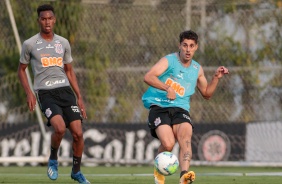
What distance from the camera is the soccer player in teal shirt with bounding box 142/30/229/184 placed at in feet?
35.7

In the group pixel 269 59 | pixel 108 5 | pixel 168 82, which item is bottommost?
pixel 168 82

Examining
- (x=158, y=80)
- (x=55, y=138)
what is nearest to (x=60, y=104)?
(x=55, y=138)

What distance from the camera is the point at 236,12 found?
18375 mm

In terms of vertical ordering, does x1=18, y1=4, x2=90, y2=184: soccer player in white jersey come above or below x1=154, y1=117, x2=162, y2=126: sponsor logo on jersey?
above

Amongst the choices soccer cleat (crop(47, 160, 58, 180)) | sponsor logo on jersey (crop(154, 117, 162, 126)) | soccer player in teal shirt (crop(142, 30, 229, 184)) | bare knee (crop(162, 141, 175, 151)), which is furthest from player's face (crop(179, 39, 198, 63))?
soccer cleat (crop(47, 160, 58, 180))

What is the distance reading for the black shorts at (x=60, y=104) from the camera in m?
11.9

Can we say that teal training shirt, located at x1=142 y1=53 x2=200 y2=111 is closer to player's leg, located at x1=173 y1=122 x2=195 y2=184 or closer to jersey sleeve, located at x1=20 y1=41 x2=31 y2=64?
player's leg, located at x1=173 y1=122 x2=195 y2=184

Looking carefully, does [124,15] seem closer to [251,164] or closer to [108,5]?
[108,5]

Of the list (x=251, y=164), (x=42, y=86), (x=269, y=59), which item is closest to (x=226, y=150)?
(x=251, y=164)

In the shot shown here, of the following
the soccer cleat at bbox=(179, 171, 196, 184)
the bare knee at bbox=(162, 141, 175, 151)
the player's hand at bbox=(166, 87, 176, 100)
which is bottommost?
the soccer cleat at bbox=(179, 171, 196, 184)

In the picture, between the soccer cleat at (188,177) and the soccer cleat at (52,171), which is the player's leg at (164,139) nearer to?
the soccer cleat at (188,177)

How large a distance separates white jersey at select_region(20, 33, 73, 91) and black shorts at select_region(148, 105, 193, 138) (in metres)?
1.51

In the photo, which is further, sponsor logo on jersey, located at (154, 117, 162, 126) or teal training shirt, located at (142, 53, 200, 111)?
teal training shirt, located at (142, 53, 200, 111)

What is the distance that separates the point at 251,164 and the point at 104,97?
3279 mm
